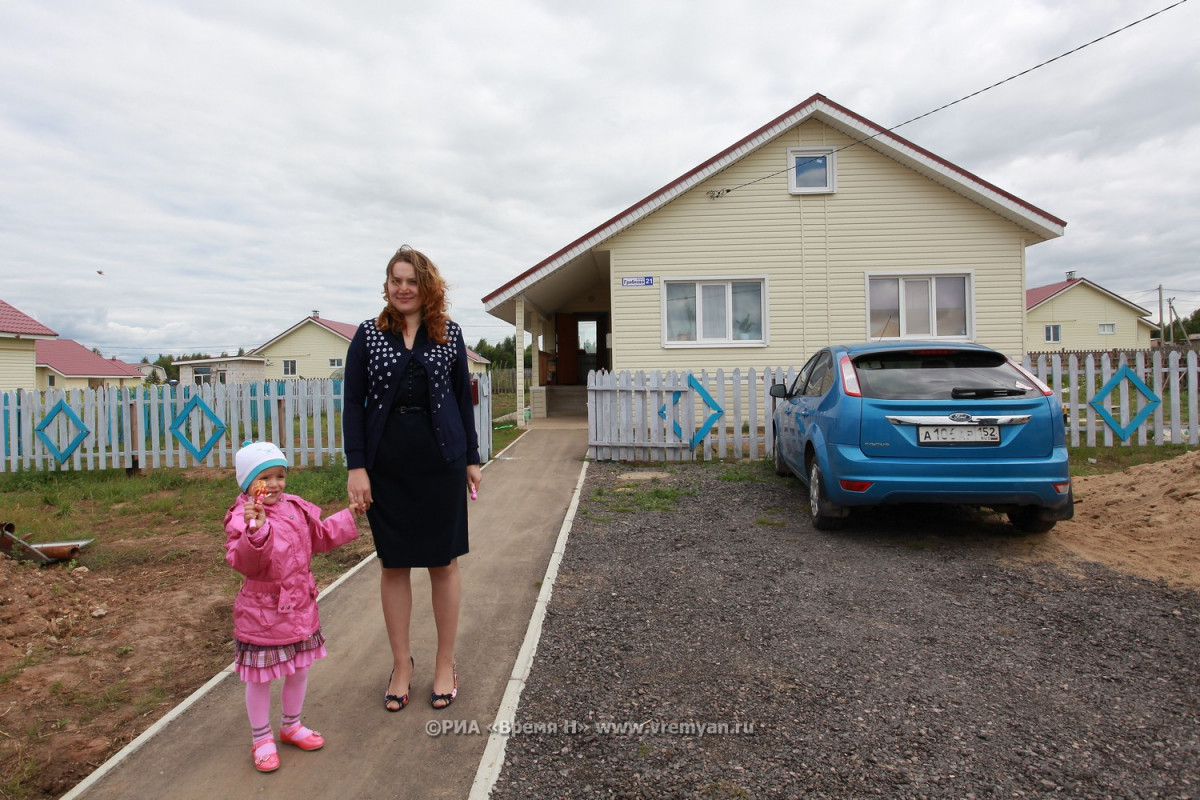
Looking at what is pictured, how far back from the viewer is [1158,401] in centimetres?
983

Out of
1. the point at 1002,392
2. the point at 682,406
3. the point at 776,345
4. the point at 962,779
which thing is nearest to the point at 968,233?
the point at 776,345

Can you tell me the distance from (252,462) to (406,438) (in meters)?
0.61

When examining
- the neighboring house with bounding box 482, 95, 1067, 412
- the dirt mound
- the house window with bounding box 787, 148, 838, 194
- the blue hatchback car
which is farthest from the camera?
the house window with bounding box 787, 148, 838, 194

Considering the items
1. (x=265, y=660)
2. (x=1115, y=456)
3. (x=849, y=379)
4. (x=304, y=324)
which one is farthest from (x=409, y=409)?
(x=304, y=324)

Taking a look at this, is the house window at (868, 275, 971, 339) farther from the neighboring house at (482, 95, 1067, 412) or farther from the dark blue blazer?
the dark blue blazer

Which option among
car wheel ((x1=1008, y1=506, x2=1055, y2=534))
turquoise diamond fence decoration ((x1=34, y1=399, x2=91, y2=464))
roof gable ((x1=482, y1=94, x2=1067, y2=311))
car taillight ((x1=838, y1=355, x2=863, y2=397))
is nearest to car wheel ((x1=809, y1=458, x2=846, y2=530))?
car taillight ((x1=838, y1=355, x2=863, y2=397))

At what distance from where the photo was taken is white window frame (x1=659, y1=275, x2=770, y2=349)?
514 inches

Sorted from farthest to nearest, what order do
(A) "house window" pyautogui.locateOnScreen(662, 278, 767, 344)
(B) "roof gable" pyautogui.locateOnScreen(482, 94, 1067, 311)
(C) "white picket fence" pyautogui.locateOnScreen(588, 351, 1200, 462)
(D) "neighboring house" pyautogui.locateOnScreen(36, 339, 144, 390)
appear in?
(D) "neighboring house" pyautogui.locateOnScreen(36, 339, 144, 390) < (A) "house window" pyautogui.locateOnScreen(662, 278, 767, 344) < (B) "roof gable" pyautogui.locateOnScreen(482, 94, 1067, 311) < (C) "white picket fence" pyautogui.locateOnScreen(588, 351, 1200, 462)

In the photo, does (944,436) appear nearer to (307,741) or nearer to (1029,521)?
(1029,521)

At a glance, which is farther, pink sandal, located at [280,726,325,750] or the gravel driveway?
pink sandal, located at [280,726,325,750]

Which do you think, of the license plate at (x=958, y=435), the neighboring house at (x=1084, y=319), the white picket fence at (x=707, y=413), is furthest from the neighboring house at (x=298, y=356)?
the license plate at (x=958, y=435)

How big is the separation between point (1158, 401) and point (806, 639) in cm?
939

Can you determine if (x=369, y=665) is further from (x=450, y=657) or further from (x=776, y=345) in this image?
(x=776, y=345)

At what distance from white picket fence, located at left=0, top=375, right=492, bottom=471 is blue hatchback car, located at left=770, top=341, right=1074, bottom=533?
6460mm
